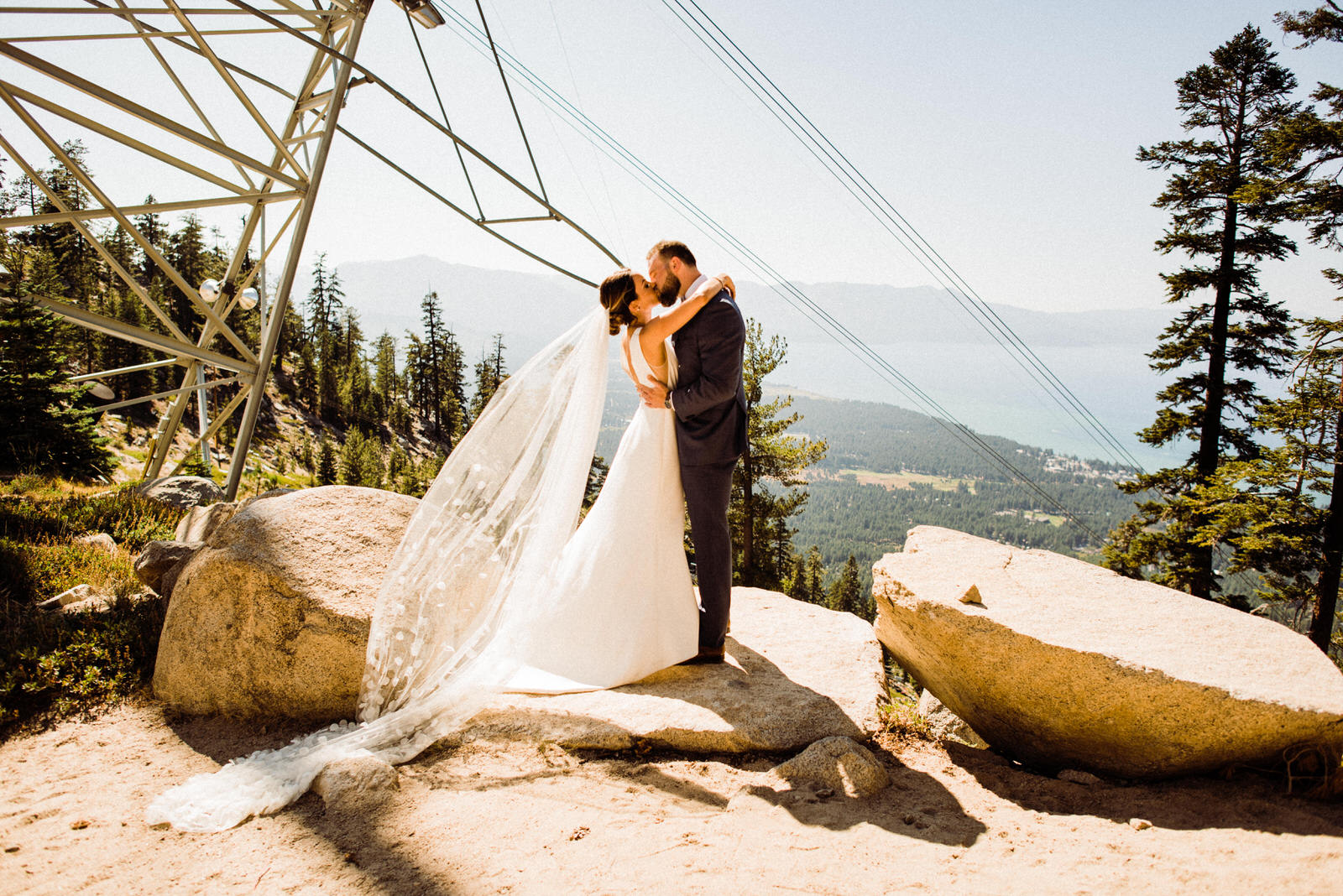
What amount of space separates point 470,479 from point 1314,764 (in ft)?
16.4

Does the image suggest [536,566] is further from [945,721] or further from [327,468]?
[327,468]

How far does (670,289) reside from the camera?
445 cm

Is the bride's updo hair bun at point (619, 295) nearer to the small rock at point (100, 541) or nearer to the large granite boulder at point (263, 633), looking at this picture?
the large granite boulder at point (263, 633)

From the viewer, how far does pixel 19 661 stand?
404 cm

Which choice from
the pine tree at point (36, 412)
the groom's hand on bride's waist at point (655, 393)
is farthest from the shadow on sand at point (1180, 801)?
the pine tree at point (36, 412)

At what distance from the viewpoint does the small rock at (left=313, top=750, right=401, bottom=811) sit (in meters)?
3.03

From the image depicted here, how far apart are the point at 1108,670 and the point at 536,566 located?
3507 mm

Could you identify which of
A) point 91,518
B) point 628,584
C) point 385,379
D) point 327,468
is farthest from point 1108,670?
point 385,379

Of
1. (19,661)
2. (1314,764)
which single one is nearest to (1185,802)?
(1314,764)

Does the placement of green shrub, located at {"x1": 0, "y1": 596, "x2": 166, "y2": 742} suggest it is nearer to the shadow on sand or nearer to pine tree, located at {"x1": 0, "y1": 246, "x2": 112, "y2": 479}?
the shadow on sand

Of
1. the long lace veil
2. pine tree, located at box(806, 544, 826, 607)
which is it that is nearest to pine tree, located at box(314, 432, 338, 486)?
pine tree, located at box(806, 544, 826, 607)

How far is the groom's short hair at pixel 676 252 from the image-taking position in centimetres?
438

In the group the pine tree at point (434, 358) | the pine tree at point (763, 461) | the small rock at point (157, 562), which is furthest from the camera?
the pine tree at point (434, 358)

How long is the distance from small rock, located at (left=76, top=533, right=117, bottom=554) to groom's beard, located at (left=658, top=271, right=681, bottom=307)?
5971 mm
